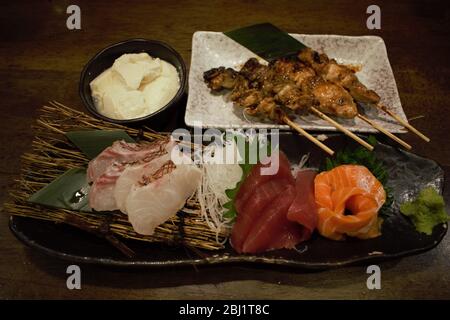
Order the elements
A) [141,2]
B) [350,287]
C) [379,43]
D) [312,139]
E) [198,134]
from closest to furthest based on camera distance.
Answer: [350,287] → [312,139] → [198,134] → [379,43] → [141,2]

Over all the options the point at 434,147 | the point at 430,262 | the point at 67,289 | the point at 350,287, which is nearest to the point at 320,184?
the point at 350,287

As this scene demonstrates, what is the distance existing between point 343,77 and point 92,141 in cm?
230

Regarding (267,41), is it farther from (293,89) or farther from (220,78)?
(293,89)

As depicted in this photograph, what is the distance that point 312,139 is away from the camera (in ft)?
9.78

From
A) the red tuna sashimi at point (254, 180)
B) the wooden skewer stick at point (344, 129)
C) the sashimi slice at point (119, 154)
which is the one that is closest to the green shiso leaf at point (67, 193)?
the sashimi slice at point (119, 154)

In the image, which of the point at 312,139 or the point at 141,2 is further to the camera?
the point at 141,2

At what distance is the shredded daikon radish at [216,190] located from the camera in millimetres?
2773

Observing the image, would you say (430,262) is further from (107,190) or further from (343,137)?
(107,190)

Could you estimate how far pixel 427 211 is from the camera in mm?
2662

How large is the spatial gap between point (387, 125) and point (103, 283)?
2.72 m

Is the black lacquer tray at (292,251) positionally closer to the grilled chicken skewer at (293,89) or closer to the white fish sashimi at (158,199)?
the white fish sashimi at (158,199)

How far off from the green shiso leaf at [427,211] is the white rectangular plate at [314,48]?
2.47 ft

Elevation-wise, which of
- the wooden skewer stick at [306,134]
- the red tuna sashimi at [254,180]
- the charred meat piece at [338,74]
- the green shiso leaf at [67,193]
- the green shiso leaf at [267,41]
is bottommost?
the green shiso leaf at [67,193]

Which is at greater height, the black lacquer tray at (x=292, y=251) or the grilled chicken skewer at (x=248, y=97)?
the grilled chicken skewer at (x=248, y=97)
